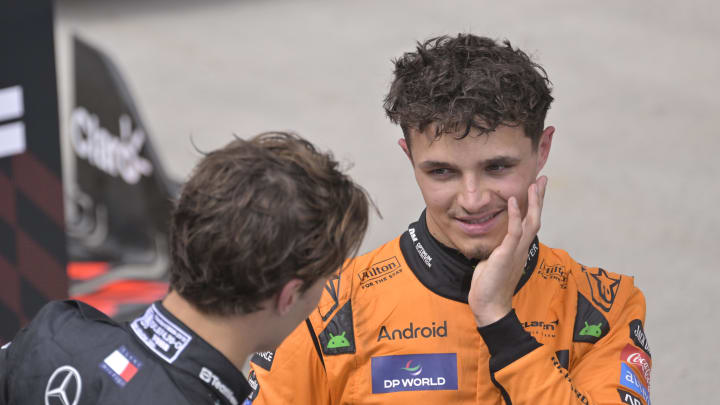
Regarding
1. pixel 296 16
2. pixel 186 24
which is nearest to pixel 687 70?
pixel 296 16

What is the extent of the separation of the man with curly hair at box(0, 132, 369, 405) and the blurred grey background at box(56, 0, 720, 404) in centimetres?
382

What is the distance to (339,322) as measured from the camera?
242 cm

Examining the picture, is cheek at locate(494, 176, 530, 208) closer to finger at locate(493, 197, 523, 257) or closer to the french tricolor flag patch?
finger at locate(493, 197, 523, 257)

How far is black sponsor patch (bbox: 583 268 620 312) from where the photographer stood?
2.49m

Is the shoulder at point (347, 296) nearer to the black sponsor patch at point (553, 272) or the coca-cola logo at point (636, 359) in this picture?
the black sponsor patch at point (553, 272)

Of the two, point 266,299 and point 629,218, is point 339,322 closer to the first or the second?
point 266,299

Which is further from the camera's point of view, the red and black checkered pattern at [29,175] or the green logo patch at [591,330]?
the red and black checkered pattern at [29,175]

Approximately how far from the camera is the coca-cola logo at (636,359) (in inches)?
95.1

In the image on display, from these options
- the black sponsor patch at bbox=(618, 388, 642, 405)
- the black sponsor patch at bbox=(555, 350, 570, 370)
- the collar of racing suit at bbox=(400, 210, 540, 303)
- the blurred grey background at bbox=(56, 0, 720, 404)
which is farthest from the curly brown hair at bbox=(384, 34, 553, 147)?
the blurred grey background at bbox=(56, 0, 720, 404)

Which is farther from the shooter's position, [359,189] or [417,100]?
[417,100]

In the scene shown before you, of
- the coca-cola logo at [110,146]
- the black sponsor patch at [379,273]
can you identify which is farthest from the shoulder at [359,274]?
the coca-cola logo at [110,146]

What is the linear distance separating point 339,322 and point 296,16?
1035cm

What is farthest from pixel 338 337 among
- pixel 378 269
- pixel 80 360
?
pixel 80 360

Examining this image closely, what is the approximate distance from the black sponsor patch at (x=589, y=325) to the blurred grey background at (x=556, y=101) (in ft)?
9.71
